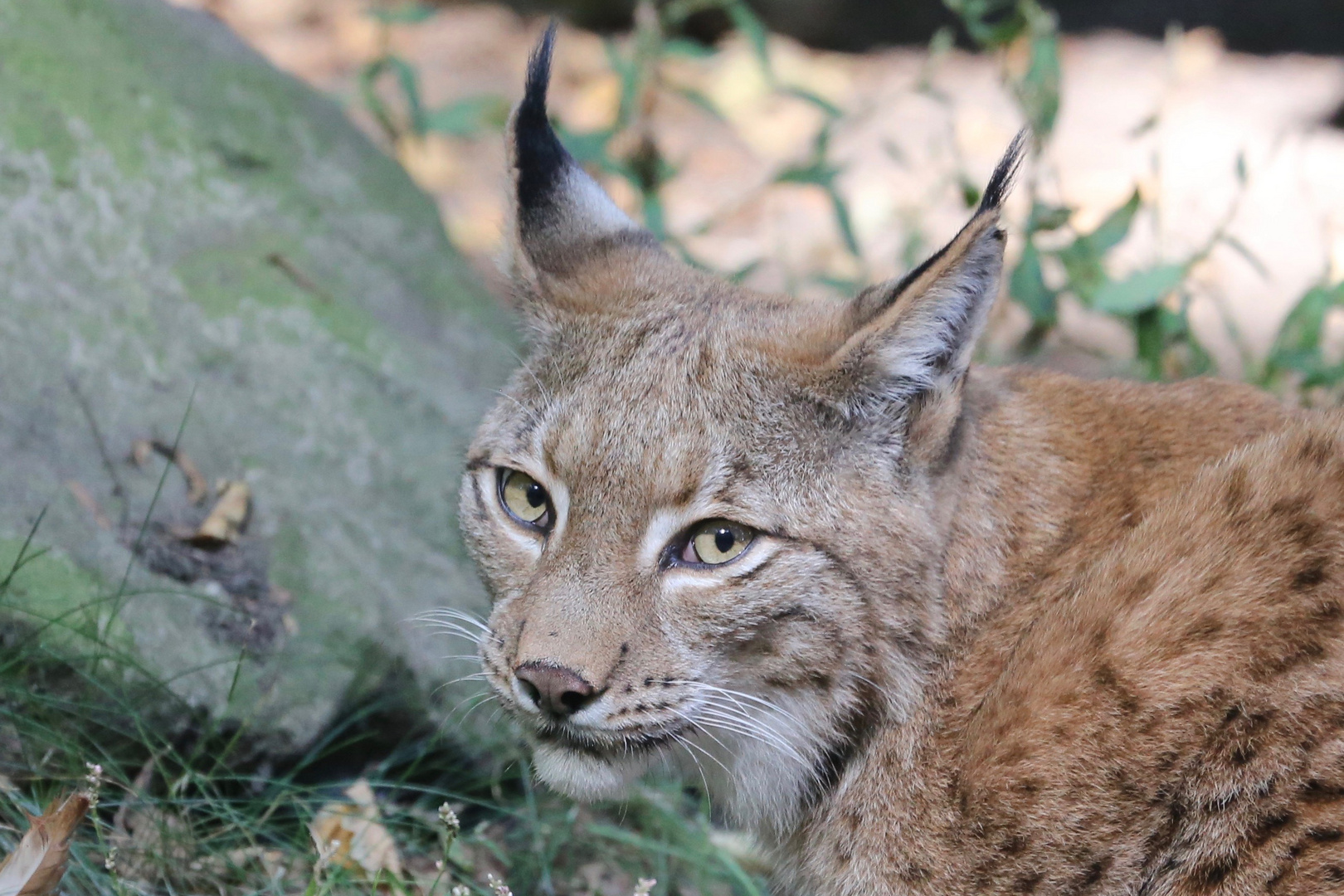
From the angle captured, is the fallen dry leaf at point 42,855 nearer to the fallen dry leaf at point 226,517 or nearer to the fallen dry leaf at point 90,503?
the fallen dry leaf at point 90,503

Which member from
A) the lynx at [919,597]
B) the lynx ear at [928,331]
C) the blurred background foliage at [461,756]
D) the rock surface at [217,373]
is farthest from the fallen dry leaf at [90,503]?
the lynx ear at [928,331]

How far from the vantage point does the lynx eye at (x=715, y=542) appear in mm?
3209

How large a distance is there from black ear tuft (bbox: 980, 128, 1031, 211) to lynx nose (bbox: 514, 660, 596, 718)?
142 centimetres

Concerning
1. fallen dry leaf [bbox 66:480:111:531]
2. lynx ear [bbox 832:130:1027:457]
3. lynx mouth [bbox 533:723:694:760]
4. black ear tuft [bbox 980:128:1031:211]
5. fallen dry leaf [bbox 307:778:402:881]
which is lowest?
fallen dry leaf [bbox 307:778:402:881]

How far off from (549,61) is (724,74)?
704 centimetres

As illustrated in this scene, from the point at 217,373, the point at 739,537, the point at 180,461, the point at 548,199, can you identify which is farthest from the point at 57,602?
the point at 739,537

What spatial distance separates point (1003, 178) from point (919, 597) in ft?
3.42

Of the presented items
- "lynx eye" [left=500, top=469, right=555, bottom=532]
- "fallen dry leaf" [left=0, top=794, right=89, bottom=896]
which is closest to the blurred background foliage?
"fallen dry leaf" [left=0, top=794, right=89, bottom=896]

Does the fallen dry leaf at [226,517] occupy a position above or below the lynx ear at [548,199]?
below

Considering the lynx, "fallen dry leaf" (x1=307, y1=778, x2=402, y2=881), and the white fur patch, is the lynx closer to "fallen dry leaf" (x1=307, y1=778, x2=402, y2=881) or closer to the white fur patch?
the white fur patch

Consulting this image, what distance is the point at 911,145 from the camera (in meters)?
9.49

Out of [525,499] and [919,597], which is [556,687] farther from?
[919,597]

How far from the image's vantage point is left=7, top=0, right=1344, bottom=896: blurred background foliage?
3.49m

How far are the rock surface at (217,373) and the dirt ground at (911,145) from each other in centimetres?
166
